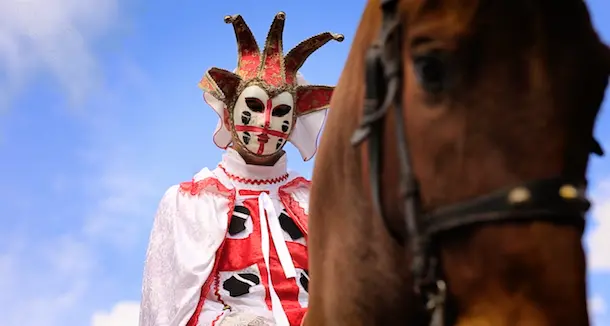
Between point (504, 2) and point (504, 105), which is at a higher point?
point (504, 2)

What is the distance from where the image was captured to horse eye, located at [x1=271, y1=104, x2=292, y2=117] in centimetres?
396

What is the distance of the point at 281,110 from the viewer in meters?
3.97

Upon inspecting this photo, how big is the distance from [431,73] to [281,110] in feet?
8.76

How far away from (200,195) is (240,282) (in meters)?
0.51

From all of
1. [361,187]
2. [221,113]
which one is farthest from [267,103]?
[361,187]

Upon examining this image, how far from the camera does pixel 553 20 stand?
1315mm

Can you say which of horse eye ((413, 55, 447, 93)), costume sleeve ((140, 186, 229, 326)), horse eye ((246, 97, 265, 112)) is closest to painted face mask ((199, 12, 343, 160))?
horse eye ((246, 97, 265, 112))

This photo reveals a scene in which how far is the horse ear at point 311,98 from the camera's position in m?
4.11

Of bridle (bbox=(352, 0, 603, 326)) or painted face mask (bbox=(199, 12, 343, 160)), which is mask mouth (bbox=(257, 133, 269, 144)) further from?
bridle (bbox=(352, 0, 603, 326))

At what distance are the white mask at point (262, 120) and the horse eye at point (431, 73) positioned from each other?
8.33 feet

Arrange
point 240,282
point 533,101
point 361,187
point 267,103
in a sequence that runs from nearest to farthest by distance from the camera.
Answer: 1. point 533,101
2. point 361,187
3. point 240,282
4. point 267,103

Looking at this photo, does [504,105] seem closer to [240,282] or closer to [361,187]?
[361,187]

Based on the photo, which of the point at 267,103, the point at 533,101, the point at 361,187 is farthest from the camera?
the point at 267,103

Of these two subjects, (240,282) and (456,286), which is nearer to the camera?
(456,286)
